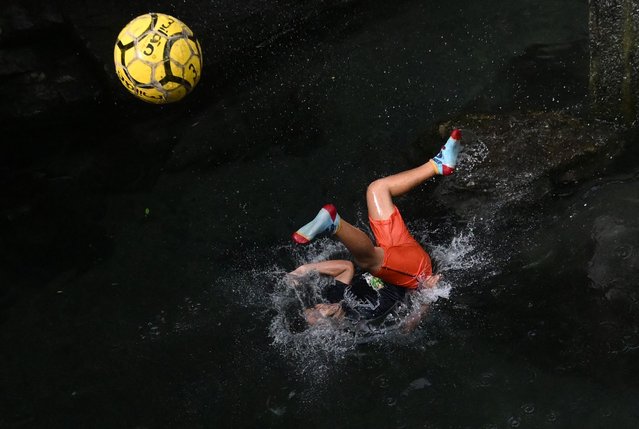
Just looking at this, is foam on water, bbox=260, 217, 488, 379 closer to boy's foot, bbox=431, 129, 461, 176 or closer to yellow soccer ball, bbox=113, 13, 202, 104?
boy's foot, bbox=431, 129, 461, 176

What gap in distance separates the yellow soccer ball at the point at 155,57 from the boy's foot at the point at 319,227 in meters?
1.49

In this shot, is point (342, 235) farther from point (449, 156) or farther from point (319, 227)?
point (449, 156)

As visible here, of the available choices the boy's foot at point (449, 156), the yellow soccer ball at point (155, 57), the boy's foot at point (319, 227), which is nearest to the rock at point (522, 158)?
the boy's foot at point (449, 156)

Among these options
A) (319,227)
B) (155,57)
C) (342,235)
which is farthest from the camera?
(155,57)

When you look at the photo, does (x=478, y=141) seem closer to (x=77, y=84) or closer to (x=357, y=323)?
(x=357, y=323)

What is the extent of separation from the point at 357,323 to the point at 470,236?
128 centimetres

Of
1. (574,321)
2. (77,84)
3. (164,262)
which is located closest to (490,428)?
(574,321)

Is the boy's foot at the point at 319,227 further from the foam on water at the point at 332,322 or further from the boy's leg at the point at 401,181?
the foam on water at the point at 332,322

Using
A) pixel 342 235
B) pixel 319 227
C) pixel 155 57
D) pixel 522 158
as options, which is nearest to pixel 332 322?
pixel 342 235

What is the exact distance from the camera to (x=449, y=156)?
4.99 metres

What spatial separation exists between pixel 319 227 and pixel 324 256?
1398mm

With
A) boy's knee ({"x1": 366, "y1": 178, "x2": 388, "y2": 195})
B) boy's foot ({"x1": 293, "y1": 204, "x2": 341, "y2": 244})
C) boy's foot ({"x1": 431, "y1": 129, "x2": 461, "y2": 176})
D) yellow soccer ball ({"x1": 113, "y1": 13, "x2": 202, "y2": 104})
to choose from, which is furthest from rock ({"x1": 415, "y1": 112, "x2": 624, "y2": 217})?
yellow soccer ball ({"x1": 113, "y1": 13, "x2": 202, "y2": 104})

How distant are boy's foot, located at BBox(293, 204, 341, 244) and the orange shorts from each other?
0.59m

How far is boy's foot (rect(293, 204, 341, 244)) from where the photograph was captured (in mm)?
4320
